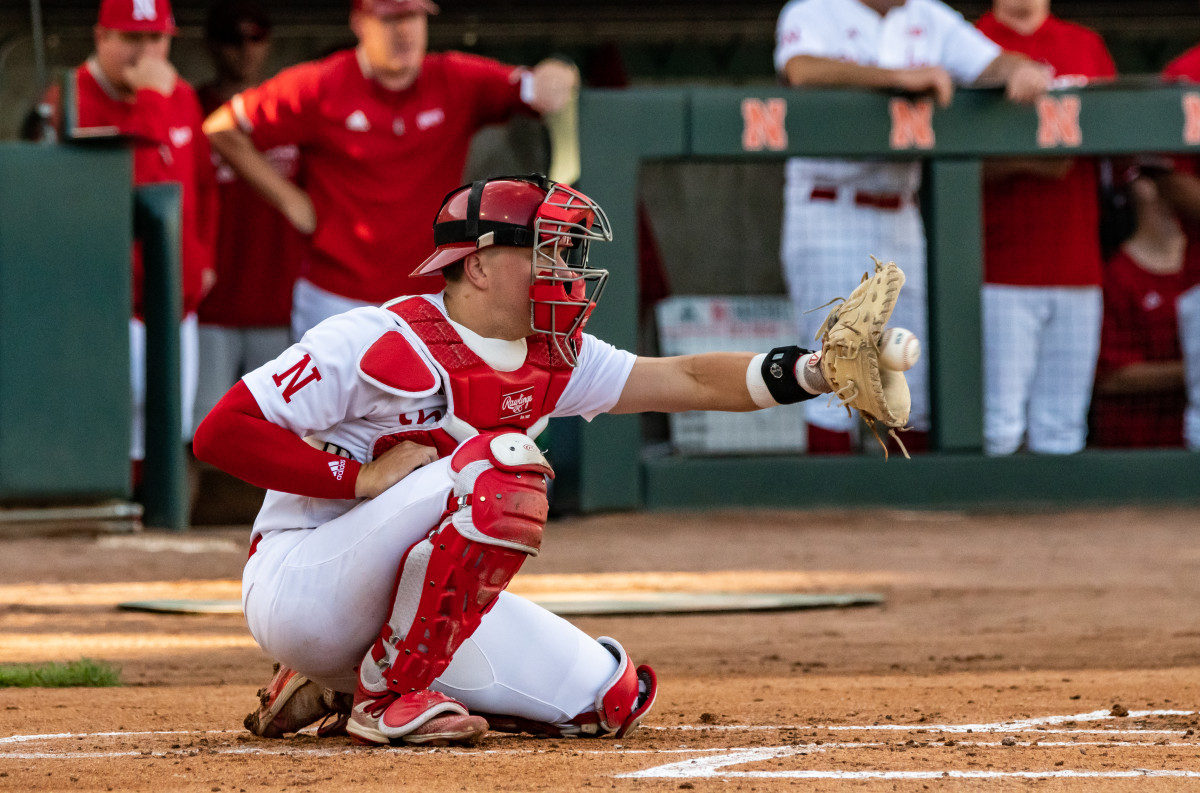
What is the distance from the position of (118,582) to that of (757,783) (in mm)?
3656

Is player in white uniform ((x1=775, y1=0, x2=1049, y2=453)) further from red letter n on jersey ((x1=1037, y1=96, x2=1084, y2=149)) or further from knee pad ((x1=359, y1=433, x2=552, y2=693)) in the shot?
knee pad ((x1=359, y1=433, x2=552, y2=693))

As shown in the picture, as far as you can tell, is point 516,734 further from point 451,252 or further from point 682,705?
point 451,252

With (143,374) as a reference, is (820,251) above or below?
above

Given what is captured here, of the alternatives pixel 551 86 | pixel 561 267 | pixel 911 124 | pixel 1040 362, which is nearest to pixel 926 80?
pixel 911 124

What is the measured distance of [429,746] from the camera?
114 inches

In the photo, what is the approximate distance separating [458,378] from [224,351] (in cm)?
442

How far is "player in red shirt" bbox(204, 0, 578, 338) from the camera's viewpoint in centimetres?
626

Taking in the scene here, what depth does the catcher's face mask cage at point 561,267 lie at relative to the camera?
2.95m

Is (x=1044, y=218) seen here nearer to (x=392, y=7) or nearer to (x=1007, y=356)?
(x=1007, y=356)

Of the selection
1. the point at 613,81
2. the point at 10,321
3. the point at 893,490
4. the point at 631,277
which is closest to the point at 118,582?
the point at 10,321

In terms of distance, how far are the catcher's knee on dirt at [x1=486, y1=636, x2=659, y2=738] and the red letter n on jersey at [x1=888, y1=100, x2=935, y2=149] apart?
14.1ft

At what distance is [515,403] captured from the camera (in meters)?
3.06

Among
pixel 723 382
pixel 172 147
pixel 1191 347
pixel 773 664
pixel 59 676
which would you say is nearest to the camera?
pixel 723 382

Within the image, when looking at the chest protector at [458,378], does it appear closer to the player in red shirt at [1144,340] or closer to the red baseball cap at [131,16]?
the red baseball cap at [131,16]
